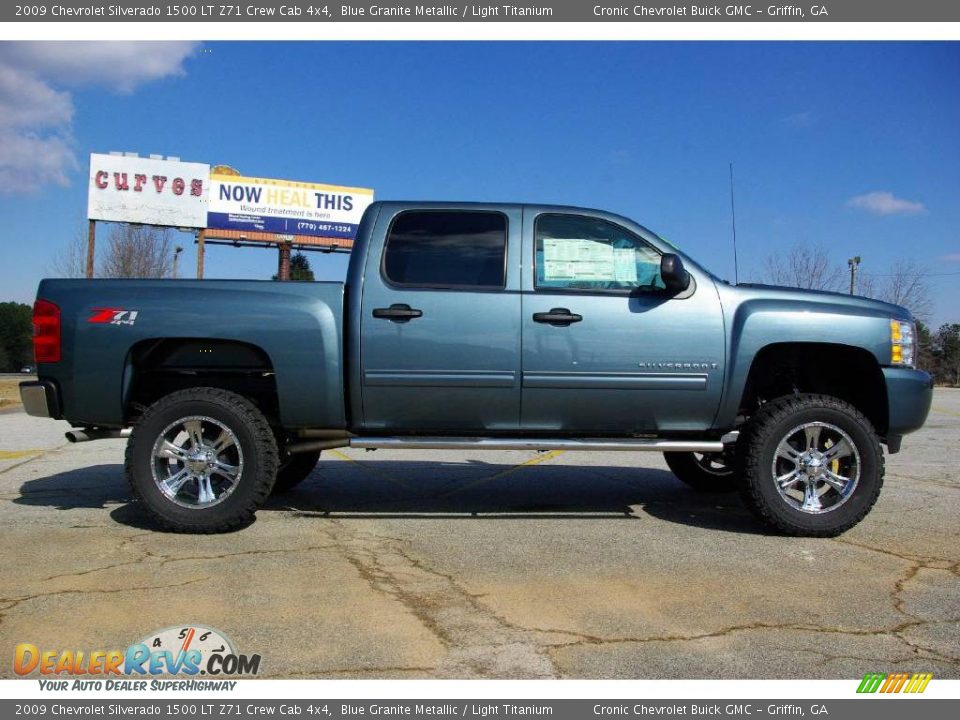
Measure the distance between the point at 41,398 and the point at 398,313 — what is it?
2.25 m

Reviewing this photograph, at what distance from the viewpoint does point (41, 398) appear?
4855 millimetres

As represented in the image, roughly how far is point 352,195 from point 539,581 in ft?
111

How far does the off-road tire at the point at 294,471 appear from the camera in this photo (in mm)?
6289

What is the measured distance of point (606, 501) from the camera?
6082 millimetres

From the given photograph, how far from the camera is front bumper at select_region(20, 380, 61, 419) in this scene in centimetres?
484

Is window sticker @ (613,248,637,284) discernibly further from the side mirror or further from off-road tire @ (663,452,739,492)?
off-road tire @ (663,452,739,492)

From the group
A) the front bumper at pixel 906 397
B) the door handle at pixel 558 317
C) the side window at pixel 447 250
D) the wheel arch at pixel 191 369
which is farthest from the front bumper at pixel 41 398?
the front bumper at pixel 906 397

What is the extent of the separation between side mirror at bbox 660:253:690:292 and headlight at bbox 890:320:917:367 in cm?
137

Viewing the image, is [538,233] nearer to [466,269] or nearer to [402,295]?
[466,269]

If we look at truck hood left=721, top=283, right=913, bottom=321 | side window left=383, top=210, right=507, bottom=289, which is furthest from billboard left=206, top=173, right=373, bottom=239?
truck hood left=721, top=283, right=913, bottom=321

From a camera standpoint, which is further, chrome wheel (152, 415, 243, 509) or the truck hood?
the truck hood

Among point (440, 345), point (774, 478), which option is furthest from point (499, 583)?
point (774, 478)

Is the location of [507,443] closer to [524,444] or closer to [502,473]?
[524,444]
